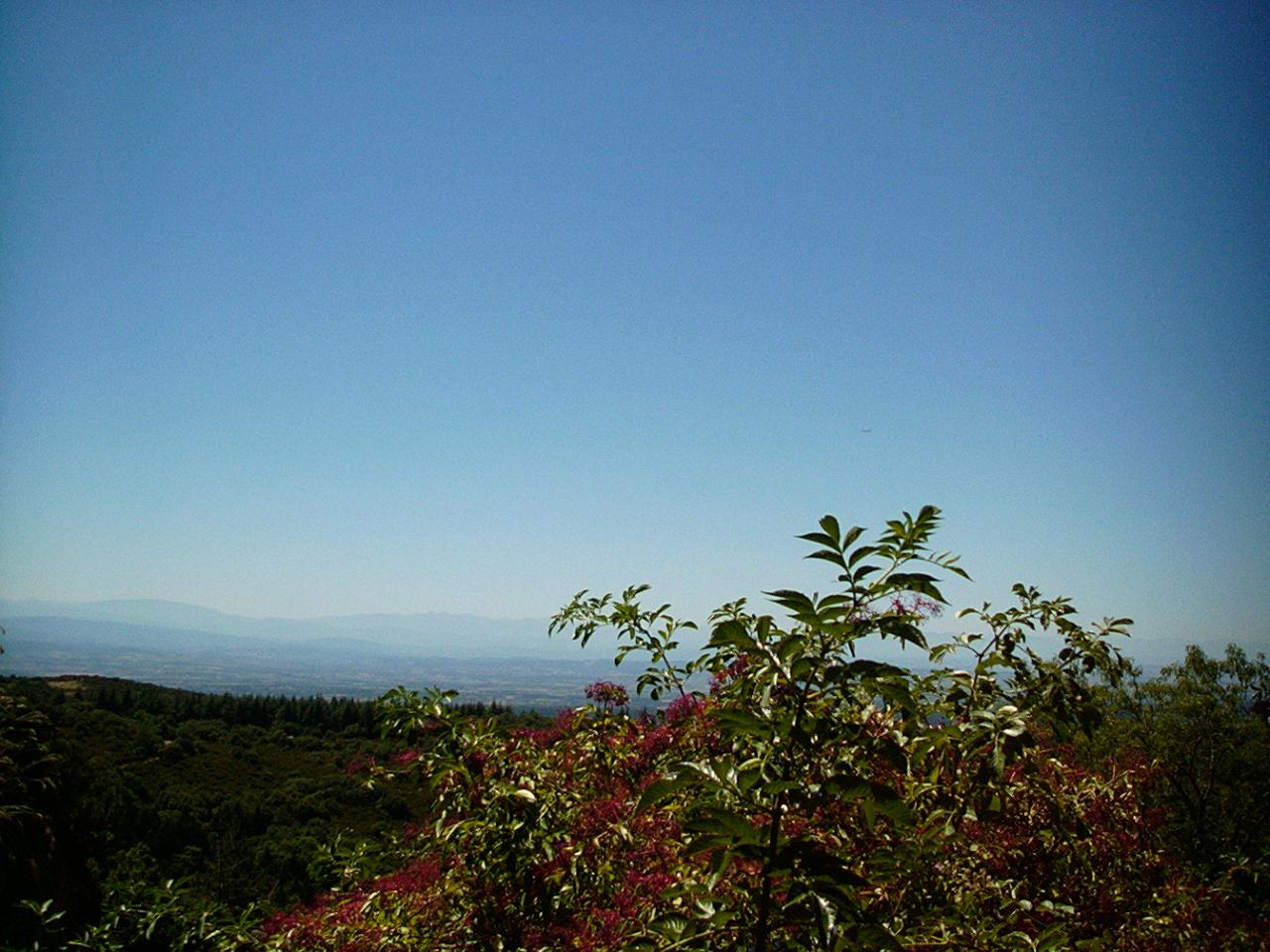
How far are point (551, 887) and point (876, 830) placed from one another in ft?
5.58

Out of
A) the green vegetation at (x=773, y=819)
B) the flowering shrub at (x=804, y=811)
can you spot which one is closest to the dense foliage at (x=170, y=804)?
the green vegetation at (x=773, y=819)

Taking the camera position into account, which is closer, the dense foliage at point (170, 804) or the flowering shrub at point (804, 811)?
the flowering shrub at point (804, 811)

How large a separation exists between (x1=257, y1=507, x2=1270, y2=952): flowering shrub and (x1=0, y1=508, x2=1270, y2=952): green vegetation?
0.01 meters

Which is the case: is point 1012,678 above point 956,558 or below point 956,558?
below

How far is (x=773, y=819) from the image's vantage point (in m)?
1.54

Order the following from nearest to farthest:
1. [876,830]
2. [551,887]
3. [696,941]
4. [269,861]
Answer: [696,941]
[876,830]
[551,887]
[269,861]

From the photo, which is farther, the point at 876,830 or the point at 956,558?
the point at 876,830

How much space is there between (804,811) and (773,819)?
3.01 ft

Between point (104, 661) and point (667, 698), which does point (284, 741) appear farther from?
point (104, 661)

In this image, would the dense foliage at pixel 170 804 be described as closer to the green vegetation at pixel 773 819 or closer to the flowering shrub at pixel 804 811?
the green vegetation at pixel 773 819

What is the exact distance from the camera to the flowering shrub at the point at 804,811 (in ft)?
5.44

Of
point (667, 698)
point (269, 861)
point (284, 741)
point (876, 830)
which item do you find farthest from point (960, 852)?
point (284, 741)

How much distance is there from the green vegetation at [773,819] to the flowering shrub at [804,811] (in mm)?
13

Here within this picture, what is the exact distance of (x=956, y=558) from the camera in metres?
2.00
